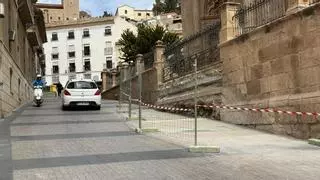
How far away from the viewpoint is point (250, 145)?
Result: 13.1 metres

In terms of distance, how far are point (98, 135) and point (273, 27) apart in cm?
550

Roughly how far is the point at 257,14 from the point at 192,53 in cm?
705

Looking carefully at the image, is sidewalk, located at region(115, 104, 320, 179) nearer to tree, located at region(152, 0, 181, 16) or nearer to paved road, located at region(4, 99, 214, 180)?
paved road, located at region(4, 99, 214, 180)

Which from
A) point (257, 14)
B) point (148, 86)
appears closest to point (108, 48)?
point (148, 86)

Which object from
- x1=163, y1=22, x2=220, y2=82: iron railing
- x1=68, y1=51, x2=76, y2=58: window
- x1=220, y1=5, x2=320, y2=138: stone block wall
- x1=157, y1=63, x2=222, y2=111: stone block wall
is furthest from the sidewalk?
x1=68, y1=51, x2=76, y2=58: window

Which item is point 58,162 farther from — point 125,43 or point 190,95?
point 125,43

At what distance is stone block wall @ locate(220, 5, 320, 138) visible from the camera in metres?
13.8

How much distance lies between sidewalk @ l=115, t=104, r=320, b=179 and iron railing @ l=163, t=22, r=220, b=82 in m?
2.83

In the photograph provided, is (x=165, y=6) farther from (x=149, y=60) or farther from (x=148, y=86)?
(x=148, y=86)

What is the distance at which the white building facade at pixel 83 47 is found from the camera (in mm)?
97188

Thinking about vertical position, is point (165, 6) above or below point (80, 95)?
above

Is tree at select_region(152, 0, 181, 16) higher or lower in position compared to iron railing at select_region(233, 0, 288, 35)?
higher

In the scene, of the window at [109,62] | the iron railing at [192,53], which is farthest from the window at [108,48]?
the iron railing at [192,53]

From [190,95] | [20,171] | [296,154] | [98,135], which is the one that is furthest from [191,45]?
[20,171]
